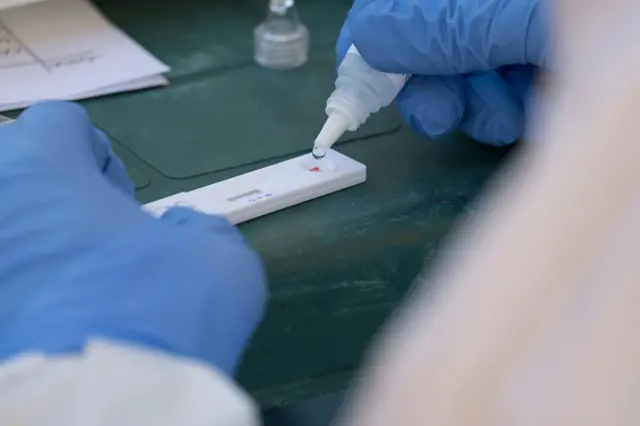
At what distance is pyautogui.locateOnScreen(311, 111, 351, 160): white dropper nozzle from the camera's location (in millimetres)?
687

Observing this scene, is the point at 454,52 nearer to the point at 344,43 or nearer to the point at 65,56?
the point at 344,43

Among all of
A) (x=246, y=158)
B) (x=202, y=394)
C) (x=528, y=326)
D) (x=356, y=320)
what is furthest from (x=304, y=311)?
(x=528, y=326)

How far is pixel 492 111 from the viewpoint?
705 millimetres

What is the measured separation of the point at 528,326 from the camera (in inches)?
9.1

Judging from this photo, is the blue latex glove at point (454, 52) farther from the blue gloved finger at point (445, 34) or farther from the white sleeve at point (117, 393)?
the white sleeve at point (117, 393)

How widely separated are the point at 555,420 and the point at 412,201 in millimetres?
437

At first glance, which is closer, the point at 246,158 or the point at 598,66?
the point at 598,66

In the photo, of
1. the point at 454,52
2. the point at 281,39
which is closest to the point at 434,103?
the point at 454,52

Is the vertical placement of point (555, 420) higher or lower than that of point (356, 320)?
higher

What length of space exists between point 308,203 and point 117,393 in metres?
0.31

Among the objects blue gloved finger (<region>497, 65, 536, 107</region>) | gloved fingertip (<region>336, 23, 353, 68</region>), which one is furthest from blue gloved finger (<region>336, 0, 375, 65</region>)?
blue gloved finger (<region>497, 65, 536, 107</region>)

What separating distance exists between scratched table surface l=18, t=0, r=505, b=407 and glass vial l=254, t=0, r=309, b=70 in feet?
0.04

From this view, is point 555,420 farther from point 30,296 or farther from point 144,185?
point 144,185

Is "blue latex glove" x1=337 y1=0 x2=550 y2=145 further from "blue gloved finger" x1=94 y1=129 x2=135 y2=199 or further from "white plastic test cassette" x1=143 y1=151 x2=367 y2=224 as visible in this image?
"blue gloved finger" x1=94 y1=129 x2=135 y2=199
